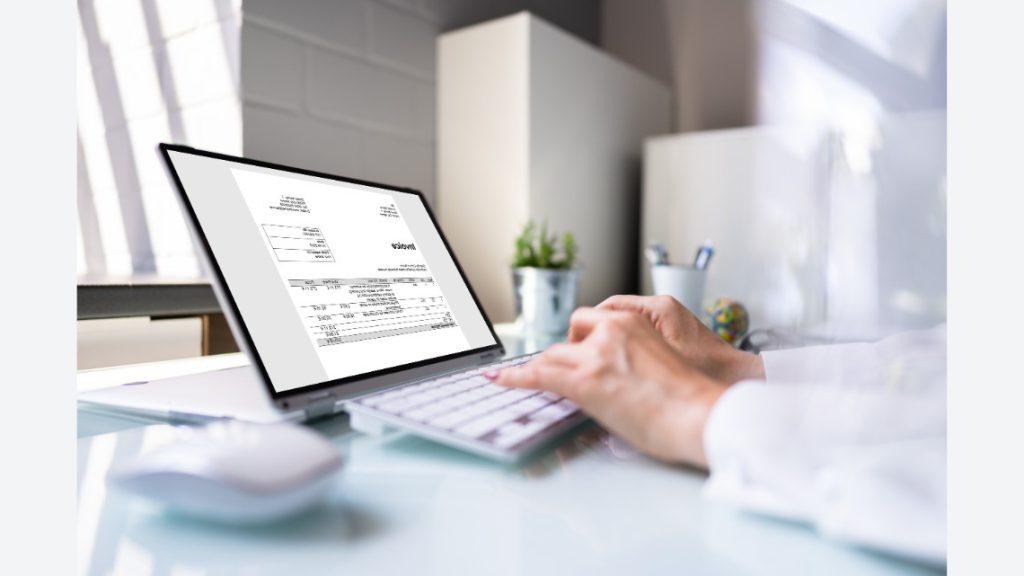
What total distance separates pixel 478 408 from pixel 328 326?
0.46 ft

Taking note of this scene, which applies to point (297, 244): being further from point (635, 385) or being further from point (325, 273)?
point (635, 385)

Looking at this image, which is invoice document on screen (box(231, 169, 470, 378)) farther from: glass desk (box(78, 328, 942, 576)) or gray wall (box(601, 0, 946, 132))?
gray wall (box(601, 0, 946, 132))

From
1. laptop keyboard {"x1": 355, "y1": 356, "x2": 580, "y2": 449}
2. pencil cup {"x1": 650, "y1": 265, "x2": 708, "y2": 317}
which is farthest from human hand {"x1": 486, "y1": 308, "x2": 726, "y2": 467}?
pencil cup {"x1": 650, "y1": 265, "x2": 708, "y2": 317}

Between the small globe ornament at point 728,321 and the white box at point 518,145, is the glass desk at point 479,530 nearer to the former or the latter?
the small globe ornament at point 728,321

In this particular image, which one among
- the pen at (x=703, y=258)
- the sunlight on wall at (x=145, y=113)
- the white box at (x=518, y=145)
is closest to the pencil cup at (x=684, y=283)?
the pen at (x=703, y=258)

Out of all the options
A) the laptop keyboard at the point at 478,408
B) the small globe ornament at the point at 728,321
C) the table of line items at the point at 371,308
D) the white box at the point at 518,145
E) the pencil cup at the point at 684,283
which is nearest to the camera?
the laptop keyboard at the point at 478,408

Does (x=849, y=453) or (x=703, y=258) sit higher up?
(x=703, y=258)

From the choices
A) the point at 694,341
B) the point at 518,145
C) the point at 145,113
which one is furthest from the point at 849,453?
the point at 145,113

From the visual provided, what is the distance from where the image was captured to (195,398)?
0.47 m

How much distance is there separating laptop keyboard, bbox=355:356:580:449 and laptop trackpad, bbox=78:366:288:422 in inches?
3.1

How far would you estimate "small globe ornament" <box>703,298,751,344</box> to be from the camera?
3.01 ft

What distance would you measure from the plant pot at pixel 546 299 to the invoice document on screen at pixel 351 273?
50cm

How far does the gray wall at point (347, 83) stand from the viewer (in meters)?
1.15
